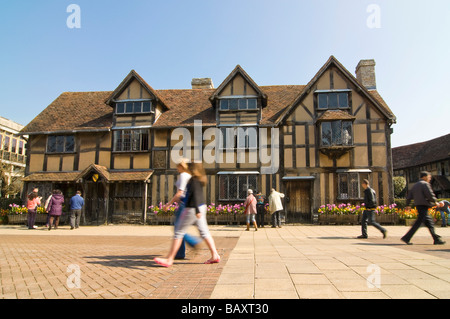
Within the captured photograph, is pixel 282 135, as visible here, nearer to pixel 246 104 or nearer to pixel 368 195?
pixel 246 104

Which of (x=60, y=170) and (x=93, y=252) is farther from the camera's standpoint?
(x=60, y=170)

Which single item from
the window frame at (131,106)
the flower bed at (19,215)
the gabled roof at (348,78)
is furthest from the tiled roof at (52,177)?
the gabled roof at (348,78)

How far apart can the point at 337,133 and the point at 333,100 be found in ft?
7.07

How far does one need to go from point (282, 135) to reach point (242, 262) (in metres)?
12.6

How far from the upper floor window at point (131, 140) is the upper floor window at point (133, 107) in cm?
123

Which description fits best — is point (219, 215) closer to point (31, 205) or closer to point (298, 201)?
point (298, 201)

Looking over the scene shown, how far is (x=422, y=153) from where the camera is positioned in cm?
3584

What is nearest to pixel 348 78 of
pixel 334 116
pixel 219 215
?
pixel 334 116

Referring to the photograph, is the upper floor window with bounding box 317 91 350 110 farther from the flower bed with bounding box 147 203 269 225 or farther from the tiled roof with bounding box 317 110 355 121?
the flower bed with bounding box 147 203 269 225

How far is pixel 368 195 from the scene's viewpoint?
30.8ft

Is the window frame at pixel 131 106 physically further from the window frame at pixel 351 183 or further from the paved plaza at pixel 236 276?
the paved plaza at pixel 236 276

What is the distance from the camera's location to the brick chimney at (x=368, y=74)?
19.9 metres

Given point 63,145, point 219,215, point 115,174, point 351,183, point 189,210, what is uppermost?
point 63,145
